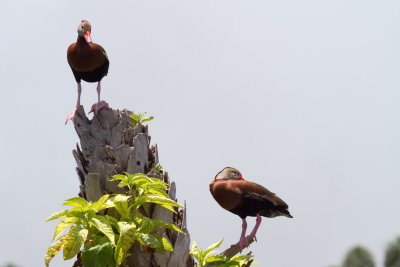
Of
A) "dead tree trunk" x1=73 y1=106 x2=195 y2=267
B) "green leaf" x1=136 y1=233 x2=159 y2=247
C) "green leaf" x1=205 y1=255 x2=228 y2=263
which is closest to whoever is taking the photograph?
"green leaf" x1=136 y1=233 x2=159 y2=247

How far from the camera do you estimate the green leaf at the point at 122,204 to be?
543 cm

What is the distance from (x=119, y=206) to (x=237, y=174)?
4.87 feet

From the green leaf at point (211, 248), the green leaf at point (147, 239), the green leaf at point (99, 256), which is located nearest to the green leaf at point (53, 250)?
the green leaf at point (99, 256)

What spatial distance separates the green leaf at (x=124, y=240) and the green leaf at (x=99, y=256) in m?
0.13

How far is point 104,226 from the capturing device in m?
5.30

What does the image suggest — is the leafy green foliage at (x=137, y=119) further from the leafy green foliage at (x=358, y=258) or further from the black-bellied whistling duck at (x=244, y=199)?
the leafy green foliage at (x=358, y=258)

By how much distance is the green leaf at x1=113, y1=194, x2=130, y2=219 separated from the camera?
17.8ft

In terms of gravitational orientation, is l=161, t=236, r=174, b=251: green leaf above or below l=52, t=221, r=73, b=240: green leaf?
below

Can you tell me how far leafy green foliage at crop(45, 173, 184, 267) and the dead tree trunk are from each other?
0.18 metres

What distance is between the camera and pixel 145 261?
18.5 feet

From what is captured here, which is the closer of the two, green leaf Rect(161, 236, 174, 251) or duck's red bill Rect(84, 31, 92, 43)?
green leaf Rect(161, 236, 174, 251)

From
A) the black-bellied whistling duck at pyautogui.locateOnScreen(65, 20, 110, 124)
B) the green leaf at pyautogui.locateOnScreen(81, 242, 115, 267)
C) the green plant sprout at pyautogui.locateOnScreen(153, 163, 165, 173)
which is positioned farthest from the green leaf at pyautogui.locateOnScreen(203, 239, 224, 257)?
the black-bellied whistling duck at pyautogui.locateOnScreen(65, 20, 110, 124)

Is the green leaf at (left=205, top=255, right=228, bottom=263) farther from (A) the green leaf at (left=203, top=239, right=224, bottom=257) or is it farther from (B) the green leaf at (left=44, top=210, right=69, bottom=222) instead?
(B) the green leaf at (left=44, top=210, right=69, bottom=222)

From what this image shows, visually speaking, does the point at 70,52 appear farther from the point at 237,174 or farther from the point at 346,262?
the point at 346,262
